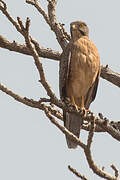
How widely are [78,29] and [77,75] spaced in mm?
1079

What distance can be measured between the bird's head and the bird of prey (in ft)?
0.73

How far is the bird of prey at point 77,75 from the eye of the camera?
680 cm

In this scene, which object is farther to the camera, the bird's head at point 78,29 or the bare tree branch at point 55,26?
the bird's head at point 78,29

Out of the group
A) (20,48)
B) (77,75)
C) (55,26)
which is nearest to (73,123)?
(77,75)

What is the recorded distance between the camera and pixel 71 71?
6.85 m

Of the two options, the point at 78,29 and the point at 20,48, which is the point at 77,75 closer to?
the point at 20,48

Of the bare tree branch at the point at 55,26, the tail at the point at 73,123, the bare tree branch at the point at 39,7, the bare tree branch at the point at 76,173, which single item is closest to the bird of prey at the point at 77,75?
the tail at the point at 73,123

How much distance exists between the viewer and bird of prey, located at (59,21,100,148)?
6.80m

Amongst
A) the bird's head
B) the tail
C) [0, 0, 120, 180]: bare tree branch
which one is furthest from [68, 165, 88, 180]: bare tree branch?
the bird's head

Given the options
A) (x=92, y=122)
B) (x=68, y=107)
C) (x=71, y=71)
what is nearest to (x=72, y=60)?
(x=71, y=71)

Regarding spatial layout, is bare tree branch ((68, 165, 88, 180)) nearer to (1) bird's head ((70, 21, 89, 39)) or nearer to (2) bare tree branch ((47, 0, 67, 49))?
(2) bare tree branch ((47, 0, 67, 49))

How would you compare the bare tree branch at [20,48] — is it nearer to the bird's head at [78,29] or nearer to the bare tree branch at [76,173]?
the bird's head at [78,29]

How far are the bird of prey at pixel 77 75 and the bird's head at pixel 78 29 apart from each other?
222 millimetres

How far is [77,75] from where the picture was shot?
22.5 ft
